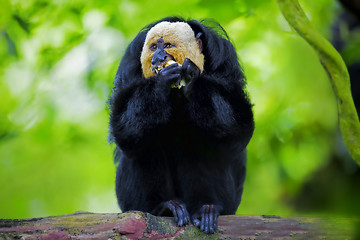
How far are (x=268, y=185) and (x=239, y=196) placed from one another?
0.57 metres

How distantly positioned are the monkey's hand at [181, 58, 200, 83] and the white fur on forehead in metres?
0.35

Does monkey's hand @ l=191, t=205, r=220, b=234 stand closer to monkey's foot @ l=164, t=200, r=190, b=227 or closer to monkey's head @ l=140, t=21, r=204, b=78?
monkey's foot @ l=164, t=200, r=190, b=227

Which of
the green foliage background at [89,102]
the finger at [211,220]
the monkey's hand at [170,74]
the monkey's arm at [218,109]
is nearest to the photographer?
the finger at [211,220]

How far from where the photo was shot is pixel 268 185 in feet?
14.6

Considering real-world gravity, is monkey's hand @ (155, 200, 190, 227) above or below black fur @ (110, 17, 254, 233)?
below

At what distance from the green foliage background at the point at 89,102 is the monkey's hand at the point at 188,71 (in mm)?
426

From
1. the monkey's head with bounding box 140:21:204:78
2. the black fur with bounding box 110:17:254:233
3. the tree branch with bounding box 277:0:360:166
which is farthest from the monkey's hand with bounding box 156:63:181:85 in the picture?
the tree branch with bounding box 277:0:360:166

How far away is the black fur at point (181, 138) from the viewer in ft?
10.3

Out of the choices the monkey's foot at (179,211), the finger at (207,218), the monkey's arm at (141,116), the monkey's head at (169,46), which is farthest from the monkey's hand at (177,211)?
the monkey's head at (169,46)

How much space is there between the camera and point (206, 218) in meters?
2.70

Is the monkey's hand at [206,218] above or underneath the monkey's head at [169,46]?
underneath

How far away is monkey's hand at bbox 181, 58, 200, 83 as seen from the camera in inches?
125

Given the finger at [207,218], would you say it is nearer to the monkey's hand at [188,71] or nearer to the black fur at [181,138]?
the black fur at [181,138]

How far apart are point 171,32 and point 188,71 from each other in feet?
1.59
